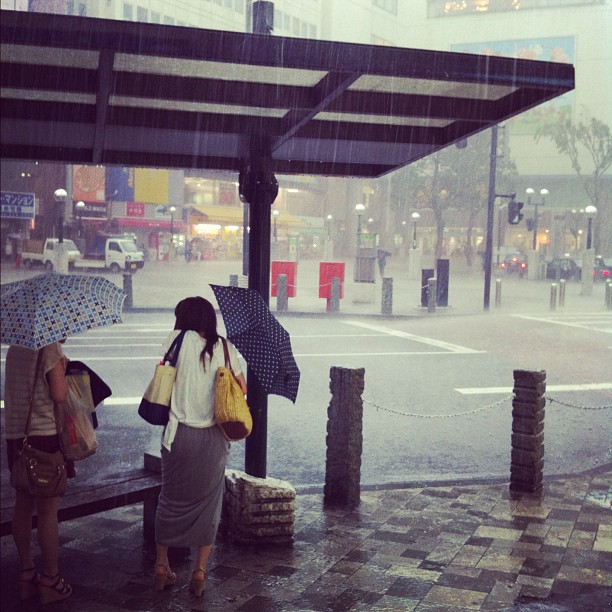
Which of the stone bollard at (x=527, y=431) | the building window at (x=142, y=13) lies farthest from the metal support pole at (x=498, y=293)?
the building window at (x=142, y=13)

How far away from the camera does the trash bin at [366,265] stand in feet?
92.9

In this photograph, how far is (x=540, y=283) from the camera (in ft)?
147

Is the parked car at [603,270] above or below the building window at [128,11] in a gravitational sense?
below

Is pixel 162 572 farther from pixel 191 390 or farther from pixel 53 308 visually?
pixel 53 308

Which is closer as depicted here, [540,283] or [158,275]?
[158,275]

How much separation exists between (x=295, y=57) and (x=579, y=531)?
3803 millimetres

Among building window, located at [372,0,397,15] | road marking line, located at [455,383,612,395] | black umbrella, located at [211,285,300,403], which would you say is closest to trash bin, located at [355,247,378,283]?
road marking line, located at [455,383,612,395]

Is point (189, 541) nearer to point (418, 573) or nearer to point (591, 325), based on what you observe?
point (418, 573)

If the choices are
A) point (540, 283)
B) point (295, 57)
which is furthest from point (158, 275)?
point (295, 57)

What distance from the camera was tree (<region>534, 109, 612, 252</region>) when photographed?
5903 centimetres

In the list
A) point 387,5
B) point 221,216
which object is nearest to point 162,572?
point 221,216

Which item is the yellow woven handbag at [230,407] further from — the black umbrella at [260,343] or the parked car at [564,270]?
the parked car at [564,270]

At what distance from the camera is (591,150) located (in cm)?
6206

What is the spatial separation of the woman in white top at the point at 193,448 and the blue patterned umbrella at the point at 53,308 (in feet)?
1.38
